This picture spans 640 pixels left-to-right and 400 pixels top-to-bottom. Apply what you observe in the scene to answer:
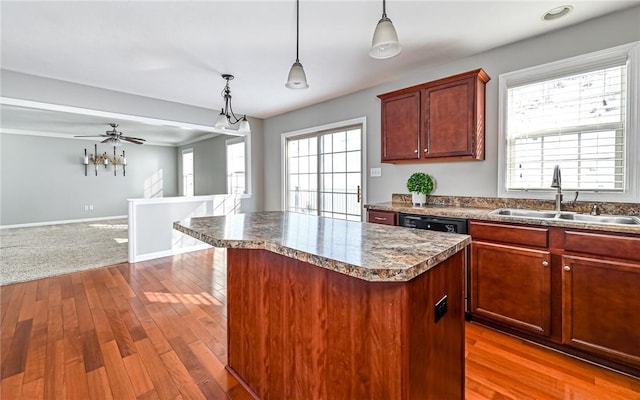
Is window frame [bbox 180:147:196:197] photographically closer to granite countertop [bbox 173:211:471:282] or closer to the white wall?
the white wall

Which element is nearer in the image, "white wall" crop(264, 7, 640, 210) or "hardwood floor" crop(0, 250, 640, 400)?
"hardwood floor" crop(0, 250, 640, 400)

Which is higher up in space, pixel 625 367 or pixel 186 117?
pixel 186 117

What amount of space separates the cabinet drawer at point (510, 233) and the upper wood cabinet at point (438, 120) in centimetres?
74

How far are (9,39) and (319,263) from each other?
11.6 ft

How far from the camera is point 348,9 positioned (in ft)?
7.11

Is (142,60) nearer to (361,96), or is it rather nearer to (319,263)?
(361,96)

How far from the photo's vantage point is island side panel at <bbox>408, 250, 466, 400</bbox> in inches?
40.6

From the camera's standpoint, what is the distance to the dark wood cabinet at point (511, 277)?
207 centimetres

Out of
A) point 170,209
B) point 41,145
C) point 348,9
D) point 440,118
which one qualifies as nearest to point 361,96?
point 440,118

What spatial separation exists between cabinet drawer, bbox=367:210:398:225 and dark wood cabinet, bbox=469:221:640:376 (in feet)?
2.36

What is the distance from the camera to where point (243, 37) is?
2.56m

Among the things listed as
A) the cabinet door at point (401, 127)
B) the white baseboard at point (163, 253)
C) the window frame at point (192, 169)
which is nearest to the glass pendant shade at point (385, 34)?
the cabinet door at point (401, 127)

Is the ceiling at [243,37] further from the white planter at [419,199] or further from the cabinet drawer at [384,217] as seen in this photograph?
the cabinet drawer at [384,217]

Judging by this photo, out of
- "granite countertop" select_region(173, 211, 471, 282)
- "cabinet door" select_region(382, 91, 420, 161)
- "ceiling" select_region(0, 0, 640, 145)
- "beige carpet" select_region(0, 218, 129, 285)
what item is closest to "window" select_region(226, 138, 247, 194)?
"ceiling" select_region(0, 0, 640, 145)
